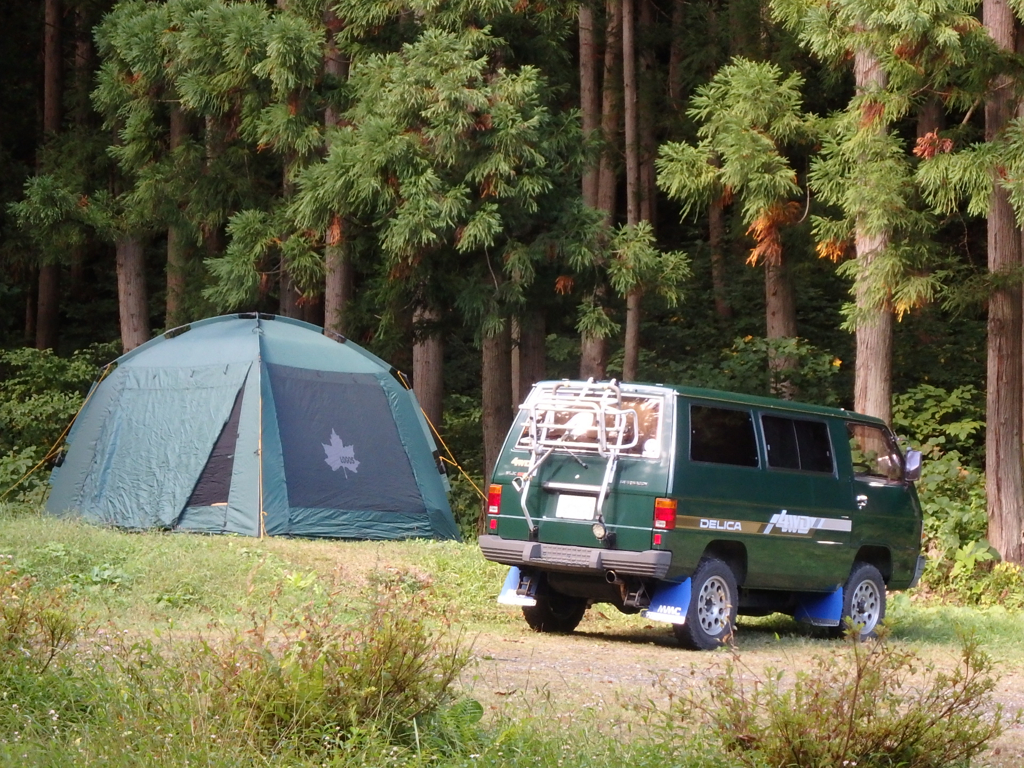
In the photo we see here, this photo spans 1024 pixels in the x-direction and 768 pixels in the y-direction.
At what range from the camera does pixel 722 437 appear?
9.23 m

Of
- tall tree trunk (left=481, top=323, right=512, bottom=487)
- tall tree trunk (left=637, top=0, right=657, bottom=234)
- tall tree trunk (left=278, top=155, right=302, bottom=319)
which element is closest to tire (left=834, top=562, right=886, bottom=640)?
tall tree trunk (left=481, top=323, right=512, bottom=487)

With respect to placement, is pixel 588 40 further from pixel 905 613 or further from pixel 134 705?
pixel 134 705

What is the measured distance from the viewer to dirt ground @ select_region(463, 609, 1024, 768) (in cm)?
595

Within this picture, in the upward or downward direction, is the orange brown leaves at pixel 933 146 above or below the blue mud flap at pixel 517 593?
above

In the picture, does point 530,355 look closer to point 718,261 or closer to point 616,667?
point 718,261

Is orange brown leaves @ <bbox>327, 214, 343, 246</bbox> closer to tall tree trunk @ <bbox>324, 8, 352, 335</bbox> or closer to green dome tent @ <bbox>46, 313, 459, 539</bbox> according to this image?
tall tree trunk @ <bbox>324, 8, 352, 335</bbox>

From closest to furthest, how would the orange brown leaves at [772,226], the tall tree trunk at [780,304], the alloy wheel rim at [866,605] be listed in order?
the alloy wheel rim at [866,605] → the orange brown leaves at [772,226] → the tall tree trunk at [780,304]

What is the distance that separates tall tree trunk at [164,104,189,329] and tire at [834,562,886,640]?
43.6 ft

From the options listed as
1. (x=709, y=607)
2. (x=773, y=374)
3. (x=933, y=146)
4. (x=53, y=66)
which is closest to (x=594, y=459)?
(x=709, y=607)

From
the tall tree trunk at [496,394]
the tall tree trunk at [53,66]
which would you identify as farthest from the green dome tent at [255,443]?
the tall tree trunk at [53,66]

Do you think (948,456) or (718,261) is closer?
(948,456)

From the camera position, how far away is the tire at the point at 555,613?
967 cm

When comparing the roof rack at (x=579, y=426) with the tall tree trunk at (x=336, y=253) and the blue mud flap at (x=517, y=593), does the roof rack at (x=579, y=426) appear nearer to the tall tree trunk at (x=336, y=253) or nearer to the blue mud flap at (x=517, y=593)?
the blue mud flap at (x=517, y=593)

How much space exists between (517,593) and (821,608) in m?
2.68
